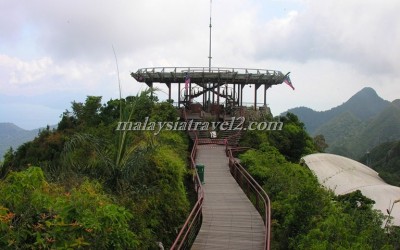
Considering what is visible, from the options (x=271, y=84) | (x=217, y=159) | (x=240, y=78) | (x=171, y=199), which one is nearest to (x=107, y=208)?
(x=171, y=199)

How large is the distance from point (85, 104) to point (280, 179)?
51.9ft

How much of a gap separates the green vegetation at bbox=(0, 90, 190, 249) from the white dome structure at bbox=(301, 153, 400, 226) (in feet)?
27.3

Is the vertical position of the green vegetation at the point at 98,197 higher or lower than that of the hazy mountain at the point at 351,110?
lower

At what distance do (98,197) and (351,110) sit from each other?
189578 mm

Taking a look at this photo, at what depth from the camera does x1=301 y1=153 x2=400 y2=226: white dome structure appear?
1823cm

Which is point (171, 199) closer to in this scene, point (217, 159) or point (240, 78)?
point (217, 159)

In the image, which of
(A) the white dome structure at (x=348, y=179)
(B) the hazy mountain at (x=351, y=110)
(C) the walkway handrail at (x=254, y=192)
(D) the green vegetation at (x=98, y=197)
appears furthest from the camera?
(B) the hazy mountain at (x=351, y=110)

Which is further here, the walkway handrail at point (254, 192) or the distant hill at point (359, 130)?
the distant hill at point (359, 130)

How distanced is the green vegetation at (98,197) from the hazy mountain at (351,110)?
569ft

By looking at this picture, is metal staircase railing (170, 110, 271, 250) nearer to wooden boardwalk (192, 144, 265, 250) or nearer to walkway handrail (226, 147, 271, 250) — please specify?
walkway handrail (226, 147, 271, 250)

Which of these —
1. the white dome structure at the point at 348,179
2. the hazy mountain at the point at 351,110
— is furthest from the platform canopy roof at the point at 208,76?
the hazy mountain at the point at 351,110

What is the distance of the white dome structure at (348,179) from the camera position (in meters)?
18.2

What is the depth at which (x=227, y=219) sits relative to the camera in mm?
11516

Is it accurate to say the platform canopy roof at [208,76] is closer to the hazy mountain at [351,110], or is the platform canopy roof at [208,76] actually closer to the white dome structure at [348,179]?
the white dome structure at [348,179]
